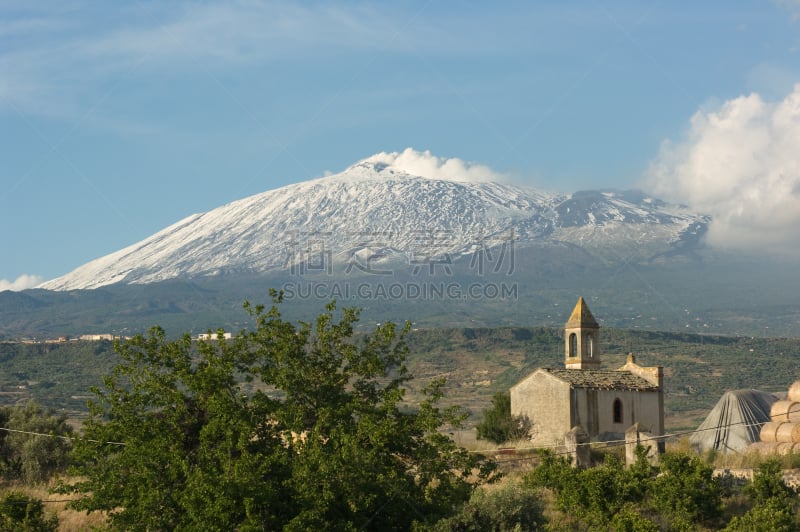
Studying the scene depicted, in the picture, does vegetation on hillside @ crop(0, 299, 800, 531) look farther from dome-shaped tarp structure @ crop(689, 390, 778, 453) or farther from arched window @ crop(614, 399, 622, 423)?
arched window @ crop(614, 399, 622, 423)

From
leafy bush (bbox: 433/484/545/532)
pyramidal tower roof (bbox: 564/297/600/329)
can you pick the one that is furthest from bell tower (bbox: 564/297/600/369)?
leafy bush (bbox: 433/484/545/532)

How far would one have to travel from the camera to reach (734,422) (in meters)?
40.7

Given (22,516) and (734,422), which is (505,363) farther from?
(22,516)

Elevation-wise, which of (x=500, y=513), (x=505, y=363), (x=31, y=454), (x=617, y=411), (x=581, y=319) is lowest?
(x=505, y=363)

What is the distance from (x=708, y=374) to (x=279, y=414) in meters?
86.2

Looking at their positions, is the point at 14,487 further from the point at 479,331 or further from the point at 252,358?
the point at 479,331

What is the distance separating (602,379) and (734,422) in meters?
5.05

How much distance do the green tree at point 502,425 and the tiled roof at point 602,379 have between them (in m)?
2.35

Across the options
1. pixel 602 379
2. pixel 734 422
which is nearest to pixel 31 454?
pixel 602 379

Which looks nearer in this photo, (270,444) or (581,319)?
(270,444)

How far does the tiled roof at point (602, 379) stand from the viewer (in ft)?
135

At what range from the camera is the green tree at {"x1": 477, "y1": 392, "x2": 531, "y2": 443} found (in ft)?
138

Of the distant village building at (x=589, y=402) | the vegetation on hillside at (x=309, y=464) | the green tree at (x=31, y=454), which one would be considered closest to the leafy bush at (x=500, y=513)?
the vegetation on hillside at (x=309, y=464)

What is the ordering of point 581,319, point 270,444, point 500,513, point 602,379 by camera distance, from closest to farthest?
point 270,444 < point 500,513 < point 602,379 < point 581,319
